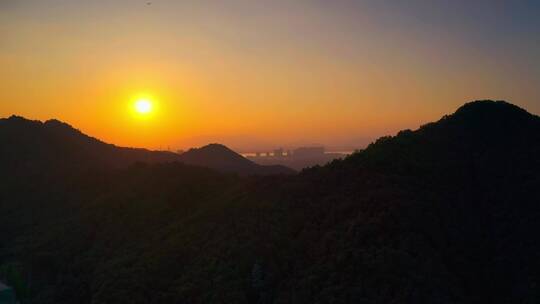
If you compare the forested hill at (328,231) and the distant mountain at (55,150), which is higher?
the distant mountain at (55,150)

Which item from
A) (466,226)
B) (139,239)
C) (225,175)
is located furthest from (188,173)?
(466,226)

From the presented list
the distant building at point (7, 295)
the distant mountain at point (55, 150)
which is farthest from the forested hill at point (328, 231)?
the distant mountain at point (55, 150)

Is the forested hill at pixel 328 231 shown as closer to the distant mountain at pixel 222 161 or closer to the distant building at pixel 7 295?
the distant building at pixel 7 295

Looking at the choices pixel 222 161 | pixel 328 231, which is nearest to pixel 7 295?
pixel 328 231

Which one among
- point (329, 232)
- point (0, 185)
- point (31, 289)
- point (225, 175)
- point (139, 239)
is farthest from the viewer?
point (0, 185)

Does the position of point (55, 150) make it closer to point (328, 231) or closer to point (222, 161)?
point (222, 161)

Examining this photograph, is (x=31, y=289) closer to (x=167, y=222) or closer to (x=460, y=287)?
(x=167, y=222)
